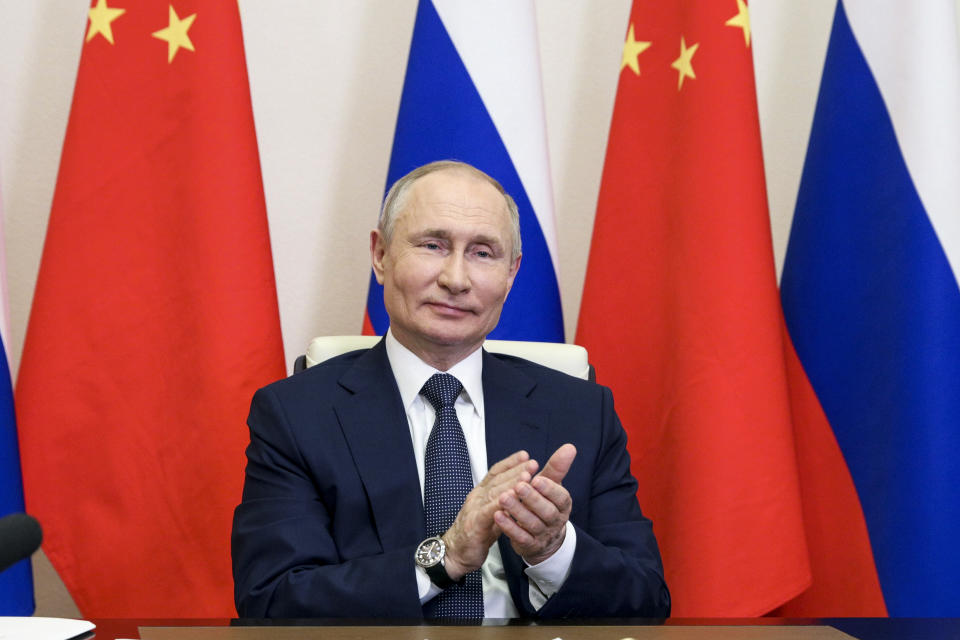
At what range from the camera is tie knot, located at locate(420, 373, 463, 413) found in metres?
1.95

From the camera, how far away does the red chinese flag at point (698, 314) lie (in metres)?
2.56

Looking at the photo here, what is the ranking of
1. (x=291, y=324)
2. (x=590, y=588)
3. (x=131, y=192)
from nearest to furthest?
(x=590, y=588) < (x=131, y=192) < (x=291, y=324)

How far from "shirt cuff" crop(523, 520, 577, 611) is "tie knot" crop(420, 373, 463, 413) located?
0.38 meters

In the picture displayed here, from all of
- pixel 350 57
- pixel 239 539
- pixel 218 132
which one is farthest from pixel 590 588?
pixel 350 57

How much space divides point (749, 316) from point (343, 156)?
4.46ft

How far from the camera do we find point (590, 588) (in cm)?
164

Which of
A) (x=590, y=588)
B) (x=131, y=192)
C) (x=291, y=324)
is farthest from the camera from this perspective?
(x=291, y=324)

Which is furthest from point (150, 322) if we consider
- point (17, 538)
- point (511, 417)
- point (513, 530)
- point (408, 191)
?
point (17, 538)

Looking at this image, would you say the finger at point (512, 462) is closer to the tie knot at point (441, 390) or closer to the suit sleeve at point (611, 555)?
the suit sleeve at point (611, 555)

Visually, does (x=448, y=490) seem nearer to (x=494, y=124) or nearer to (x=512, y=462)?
(x=512, y=462)

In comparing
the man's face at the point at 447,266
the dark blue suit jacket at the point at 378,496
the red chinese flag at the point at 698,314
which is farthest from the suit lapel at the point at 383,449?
the red chinese flag at the point at 698,314

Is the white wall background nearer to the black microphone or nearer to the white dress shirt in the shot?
the white dress shirt

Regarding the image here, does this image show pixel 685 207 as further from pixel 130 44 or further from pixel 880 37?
pixel 130 44

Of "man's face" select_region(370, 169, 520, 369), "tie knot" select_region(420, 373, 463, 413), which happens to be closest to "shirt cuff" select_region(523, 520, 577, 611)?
"tie knot" select_region(420, 373, 463, 413)
